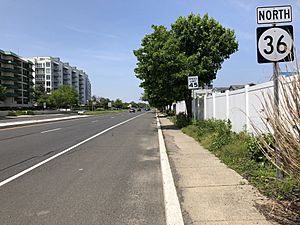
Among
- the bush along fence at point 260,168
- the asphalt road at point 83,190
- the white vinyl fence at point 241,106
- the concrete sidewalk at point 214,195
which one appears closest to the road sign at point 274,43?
the bush along fence at point 260,168

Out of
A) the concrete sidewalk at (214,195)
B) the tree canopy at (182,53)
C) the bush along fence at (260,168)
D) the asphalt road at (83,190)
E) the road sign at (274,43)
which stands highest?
the tree canopy at (182,53)

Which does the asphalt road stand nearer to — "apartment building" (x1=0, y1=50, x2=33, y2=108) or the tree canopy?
the tree canopy

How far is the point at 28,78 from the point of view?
131 m

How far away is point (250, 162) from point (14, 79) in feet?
379

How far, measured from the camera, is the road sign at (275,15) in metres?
6.53

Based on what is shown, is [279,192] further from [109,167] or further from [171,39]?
[171,39]

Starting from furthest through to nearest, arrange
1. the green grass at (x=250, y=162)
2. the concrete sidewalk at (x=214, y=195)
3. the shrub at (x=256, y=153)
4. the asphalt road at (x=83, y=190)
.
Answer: the shrub at (x=256, y=153) < the green grass at (x=250, y=162) < the asphalt road at (x=83, y=190) < the concrete sidewalk at (x=214, y=195)

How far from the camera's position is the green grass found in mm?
5988

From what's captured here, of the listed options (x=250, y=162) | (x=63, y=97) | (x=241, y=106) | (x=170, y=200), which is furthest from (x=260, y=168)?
(x=63, y=97)

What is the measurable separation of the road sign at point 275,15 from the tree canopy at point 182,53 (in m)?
14.0

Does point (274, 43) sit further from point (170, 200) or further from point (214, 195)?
point (170, 200)

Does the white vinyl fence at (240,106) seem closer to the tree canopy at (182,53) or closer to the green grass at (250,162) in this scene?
the green grass at (250,162)

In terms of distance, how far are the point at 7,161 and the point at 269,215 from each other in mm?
8119

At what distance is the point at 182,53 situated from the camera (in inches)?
840
